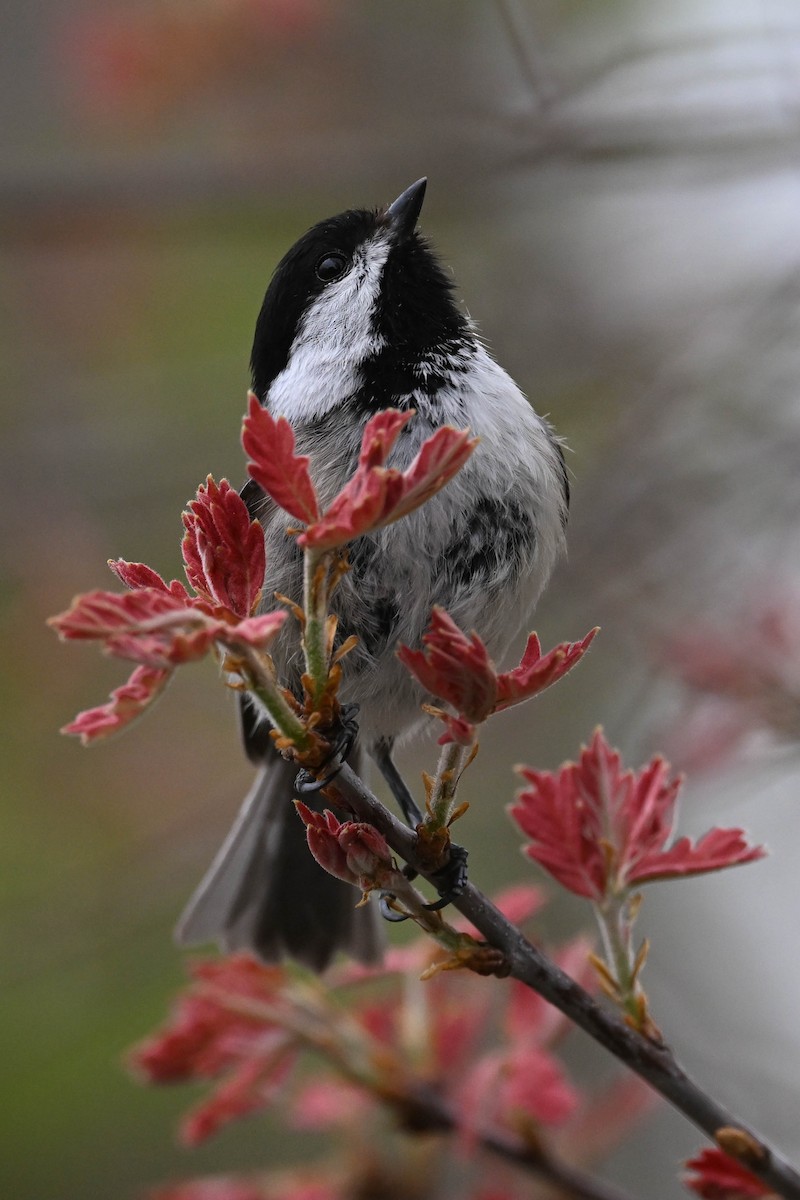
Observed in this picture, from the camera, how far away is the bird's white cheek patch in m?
2.22

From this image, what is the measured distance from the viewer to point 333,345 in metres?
2.36

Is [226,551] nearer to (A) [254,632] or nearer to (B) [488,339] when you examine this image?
(A) [254,632]

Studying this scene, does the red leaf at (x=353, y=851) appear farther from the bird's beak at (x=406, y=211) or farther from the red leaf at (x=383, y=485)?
the bird's beak at (x=406, y=211)

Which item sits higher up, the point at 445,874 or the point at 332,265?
the point at 332,265

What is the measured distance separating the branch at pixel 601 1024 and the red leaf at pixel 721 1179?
51 millimetres

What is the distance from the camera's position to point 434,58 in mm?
3914

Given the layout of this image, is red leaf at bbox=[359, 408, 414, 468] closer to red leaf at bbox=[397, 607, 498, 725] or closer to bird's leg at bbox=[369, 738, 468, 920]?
red leaf at bbox=[397, 607, 498, 725]

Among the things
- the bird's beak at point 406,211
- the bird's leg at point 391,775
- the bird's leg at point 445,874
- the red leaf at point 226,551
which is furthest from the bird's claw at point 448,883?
the bird's beak at point 406,211

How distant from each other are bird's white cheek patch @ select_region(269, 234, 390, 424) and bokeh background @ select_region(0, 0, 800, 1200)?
1.54 ft

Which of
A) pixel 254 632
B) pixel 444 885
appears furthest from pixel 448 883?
pixel 254 632

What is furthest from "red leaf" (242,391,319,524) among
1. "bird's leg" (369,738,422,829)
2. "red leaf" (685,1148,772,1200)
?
"bird's leg" (369,738,422,829)

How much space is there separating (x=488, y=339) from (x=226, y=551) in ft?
5.58

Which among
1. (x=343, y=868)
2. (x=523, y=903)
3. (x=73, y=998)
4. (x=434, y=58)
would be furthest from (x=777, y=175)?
(x=73, y=998)

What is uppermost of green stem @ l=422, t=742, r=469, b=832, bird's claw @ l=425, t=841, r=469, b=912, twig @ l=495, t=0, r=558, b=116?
twig @ l=495, t=0, r=558, b=116
